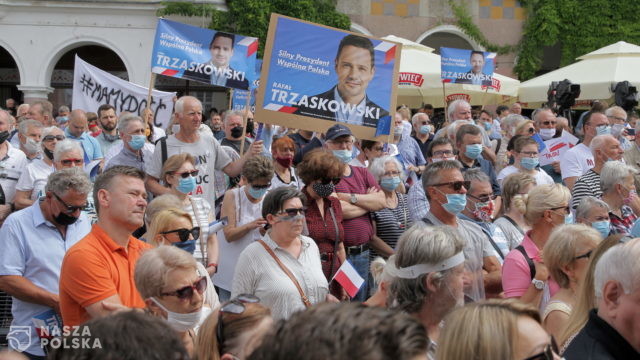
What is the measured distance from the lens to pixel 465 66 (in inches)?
597

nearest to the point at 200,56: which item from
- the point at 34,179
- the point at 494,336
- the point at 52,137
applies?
the point at 52,137

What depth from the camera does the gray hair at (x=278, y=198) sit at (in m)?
4.91

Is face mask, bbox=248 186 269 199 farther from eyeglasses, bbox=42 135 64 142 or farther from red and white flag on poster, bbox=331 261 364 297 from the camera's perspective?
eyeglasses, bbox=42 135 64 142

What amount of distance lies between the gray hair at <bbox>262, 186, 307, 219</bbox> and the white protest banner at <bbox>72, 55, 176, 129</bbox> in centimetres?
685

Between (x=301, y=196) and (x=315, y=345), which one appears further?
(x=301, y=196)

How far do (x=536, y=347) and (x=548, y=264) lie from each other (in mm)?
1507

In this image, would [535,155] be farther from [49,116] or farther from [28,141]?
[49,116]

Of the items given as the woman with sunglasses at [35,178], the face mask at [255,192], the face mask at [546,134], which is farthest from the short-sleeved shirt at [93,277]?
the face mask at [546,134]

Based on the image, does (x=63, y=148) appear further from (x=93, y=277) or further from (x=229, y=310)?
(x=229, y=310)

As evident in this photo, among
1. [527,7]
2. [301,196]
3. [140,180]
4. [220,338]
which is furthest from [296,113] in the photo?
[527,7]

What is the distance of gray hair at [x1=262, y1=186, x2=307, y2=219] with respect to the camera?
4.91 metres

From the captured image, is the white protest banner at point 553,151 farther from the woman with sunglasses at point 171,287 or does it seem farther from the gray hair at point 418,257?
the woman with sunglasses at point 171,287

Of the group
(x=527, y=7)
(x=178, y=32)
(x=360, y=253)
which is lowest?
(x=360, y=253)

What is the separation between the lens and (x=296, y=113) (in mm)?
7500
